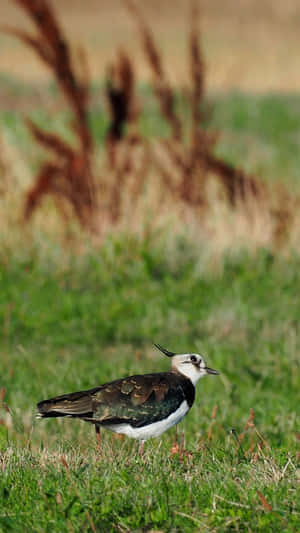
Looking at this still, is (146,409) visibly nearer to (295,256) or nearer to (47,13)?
(295,256)

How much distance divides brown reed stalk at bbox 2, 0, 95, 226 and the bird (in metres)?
6.63

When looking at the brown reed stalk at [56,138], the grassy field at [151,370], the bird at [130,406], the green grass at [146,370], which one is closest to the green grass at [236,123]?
the brown reed stalk at [56,138]

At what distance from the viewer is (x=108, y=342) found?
8.23m

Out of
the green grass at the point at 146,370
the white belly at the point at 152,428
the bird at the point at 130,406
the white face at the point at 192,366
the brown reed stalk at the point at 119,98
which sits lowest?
the green grass at the point at 146,370

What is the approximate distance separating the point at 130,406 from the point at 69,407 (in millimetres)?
311

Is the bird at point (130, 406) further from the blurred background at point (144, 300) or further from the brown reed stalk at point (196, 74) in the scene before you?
→ the brown reed stalk at point (196, 74)

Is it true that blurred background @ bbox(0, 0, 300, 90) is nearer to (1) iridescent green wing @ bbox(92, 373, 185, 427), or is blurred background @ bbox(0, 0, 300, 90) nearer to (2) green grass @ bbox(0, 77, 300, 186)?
(2) green grass @ bbox(0, 77, 300, 186)

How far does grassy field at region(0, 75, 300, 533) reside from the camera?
12.2ft

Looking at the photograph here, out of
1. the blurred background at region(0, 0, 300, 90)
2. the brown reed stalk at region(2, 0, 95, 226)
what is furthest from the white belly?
the blurred background at region(0, 0, 300, 90)

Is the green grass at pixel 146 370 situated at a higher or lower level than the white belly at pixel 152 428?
lower

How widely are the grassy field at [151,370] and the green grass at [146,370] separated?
0.01 m

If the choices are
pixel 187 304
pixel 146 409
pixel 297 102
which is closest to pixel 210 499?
pixel 146 409

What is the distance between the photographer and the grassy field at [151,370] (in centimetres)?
371

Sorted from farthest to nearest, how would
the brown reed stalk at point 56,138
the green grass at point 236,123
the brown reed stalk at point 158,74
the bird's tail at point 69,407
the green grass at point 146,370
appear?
1. the green grass at point 236,123
2. the brown reed stalk at point 158,74
3. the brown reed stalk at point 56,138
4. the bird's tail at point 69,407
5. the green grass at point 146,370
